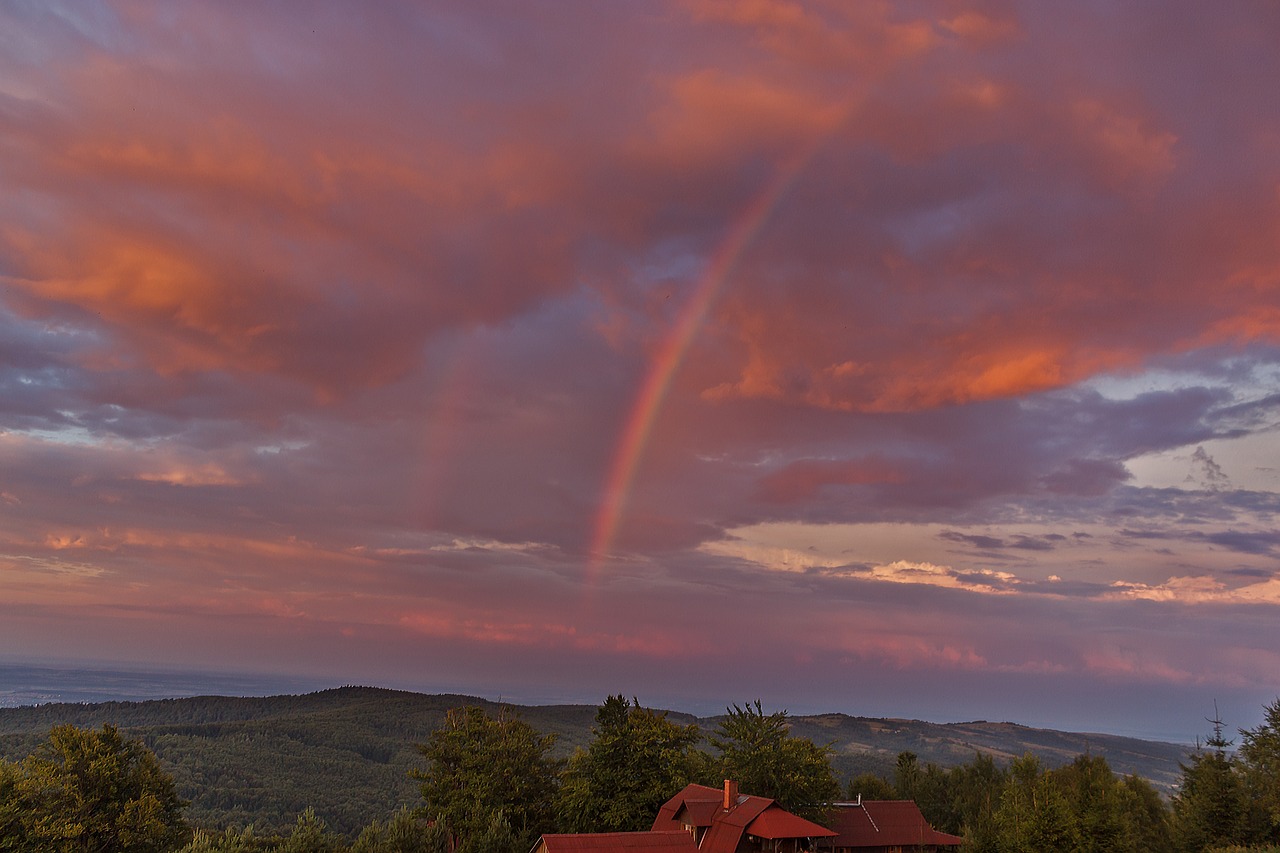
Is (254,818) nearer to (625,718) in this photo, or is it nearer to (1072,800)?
(625,718)

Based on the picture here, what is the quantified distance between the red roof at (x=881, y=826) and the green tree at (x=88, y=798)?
55.8m

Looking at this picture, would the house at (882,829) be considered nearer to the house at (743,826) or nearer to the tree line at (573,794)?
the tree line at (573,794)

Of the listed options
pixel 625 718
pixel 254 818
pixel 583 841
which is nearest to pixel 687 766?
pixel 625 718

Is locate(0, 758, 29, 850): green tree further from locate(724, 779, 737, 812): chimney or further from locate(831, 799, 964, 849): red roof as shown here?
locate(831, 799, 964, 849): red roof

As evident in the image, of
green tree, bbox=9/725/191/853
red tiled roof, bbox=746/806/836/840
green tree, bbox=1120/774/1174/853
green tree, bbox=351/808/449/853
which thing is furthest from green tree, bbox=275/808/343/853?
green tree, bbox=1120/774/1174/853

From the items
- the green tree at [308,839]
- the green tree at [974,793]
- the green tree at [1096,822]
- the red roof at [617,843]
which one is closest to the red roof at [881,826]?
the green tree at [1096,822]

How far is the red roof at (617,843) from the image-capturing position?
57156 mm

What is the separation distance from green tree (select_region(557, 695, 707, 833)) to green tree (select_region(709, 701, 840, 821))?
4.72 metres

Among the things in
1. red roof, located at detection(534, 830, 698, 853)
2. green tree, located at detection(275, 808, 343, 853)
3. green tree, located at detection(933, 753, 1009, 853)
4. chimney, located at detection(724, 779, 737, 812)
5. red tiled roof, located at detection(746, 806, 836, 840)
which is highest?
chimney, located at detection(724, 779, 737, 812)

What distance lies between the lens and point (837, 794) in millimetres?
75938

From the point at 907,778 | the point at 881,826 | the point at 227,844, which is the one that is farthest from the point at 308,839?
the point at 907,778

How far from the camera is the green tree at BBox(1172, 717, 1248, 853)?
66800 millimetres

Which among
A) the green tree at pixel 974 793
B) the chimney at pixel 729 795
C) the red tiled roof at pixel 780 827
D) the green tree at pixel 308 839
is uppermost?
the chimney at pixel 729 795

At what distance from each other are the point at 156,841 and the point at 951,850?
233 ft
